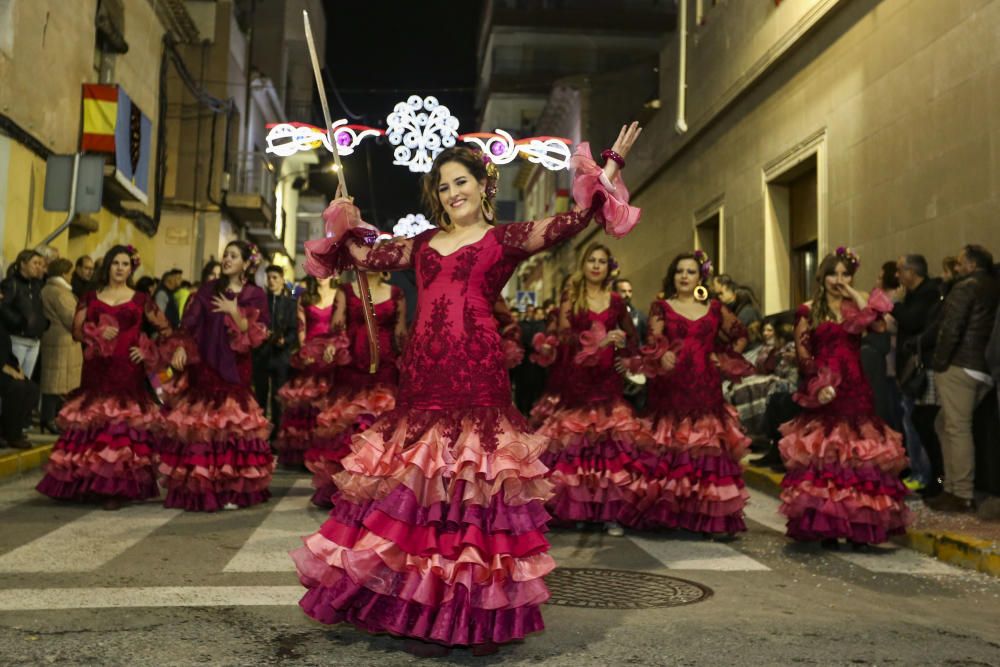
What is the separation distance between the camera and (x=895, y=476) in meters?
7.36

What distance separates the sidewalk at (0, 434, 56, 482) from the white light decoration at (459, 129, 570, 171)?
5.53 m

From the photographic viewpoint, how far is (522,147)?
13.8 metres

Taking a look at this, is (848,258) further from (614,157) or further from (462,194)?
(462,194)

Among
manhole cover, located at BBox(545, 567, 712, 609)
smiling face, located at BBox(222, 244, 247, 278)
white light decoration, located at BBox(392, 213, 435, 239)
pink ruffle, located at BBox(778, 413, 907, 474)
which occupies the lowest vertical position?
manhole cover, located at BBox(545, 567, 712, 609)

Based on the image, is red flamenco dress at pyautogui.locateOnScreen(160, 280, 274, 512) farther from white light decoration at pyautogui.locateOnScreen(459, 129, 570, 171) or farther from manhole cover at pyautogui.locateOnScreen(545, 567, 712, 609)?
white light decoration at pyautogui.locateOnScreen(459, 129, 570, 171)

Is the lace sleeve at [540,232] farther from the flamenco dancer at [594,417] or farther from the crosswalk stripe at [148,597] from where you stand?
the flamenco dancer at [594,417]

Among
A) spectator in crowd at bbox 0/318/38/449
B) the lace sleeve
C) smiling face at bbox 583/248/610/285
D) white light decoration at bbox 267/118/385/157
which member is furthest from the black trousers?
the lace sleeve

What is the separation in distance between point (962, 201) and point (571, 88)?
27714 millimetres

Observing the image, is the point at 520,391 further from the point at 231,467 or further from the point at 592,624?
the point at 592,624

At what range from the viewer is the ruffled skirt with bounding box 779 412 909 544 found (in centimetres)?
731

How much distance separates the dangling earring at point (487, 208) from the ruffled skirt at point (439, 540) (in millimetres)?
921

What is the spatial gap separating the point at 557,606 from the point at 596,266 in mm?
3796

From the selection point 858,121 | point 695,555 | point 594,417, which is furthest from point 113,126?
point 695,555

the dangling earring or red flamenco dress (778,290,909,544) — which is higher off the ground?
the dangling earring
